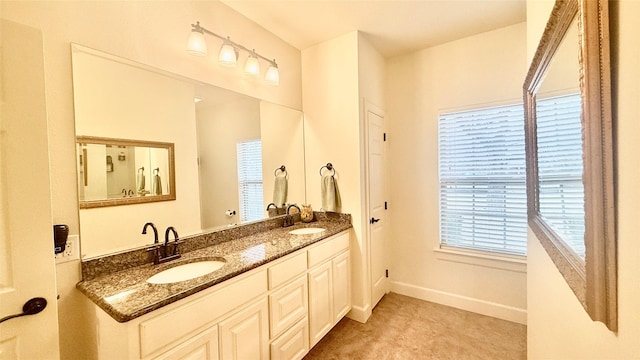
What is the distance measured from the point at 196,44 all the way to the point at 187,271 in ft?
4.77

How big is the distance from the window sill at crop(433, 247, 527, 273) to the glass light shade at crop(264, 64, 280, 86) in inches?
93.8

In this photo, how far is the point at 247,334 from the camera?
4.81ft

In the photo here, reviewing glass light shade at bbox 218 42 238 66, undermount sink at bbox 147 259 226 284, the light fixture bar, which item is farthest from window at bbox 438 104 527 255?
undermount sink at bbox 147 259 226 284

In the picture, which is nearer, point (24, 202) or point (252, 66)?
point (24, 202)

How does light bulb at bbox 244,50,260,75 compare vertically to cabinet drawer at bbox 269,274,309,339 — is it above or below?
above

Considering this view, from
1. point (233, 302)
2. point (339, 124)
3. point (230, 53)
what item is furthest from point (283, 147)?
point (233, 302)

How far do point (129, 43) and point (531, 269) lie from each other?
271cm

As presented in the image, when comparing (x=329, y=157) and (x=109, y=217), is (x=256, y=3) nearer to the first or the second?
(x=329, y=157)

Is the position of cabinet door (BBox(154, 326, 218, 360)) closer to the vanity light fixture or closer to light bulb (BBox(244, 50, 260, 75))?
the vanity light fixture

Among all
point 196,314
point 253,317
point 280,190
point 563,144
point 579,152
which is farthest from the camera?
point 280,190

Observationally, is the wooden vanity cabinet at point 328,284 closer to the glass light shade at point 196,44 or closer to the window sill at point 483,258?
the window sill at point 483,258

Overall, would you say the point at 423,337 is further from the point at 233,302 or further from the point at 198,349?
the point at 198,349

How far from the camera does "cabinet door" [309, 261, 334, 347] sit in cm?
197

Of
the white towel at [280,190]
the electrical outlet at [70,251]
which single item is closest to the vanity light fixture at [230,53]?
the white towel at [280,190]
